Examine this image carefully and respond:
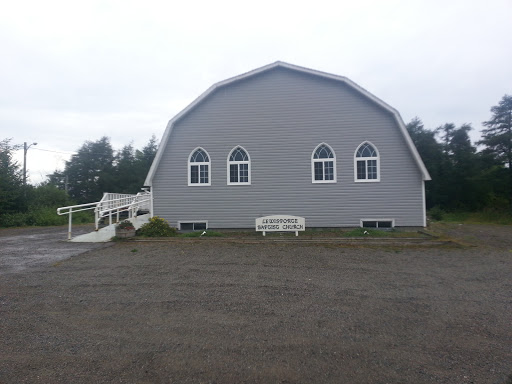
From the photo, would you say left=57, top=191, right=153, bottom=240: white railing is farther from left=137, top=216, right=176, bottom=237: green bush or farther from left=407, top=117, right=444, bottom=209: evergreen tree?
left=407, top=117, right=444, bottom=209: evergreen tree

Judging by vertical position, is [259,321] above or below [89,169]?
below

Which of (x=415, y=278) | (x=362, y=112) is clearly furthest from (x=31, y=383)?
(x=362, y=112)

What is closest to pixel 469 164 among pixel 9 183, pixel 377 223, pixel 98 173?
pixel 377 223

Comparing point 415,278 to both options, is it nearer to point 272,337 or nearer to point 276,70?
point 272,337

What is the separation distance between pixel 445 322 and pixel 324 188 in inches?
377

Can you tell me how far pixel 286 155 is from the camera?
13.9 metres

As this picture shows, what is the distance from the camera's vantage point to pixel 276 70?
1427 cm

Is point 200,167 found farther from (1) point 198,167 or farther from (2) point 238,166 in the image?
(2) point 238,166

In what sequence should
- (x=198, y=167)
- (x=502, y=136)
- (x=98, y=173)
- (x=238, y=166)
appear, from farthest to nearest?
1. (x=98, y=173)
2. (x=502, y=136)
3. (x=198, y=167)
4. (x=238, y=166)

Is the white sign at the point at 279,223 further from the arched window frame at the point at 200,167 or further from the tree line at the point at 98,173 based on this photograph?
the tree line at the point at 98,173

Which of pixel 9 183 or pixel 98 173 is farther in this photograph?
pixel 98 173

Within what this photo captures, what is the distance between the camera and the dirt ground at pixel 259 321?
10.2 feet

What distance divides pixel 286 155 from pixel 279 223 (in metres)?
3.05

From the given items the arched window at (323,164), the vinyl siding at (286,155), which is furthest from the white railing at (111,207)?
the arched window at (323,164)
